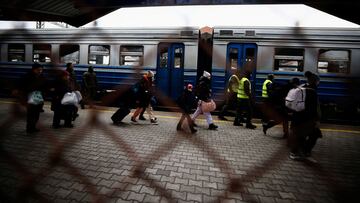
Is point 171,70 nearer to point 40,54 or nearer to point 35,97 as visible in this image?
point 35,97

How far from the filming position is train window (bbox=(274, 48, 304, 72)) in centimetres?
713

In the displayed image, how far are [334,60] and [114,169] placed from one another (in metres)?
7.14

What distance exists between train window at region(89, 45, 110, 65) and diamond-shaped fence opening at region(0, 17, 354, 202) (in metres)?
4.60

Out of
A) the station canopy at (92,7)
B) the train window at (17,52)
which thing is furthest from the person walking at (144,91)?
the train window at (17,52)

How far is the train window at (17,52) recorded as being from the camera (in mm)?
9877

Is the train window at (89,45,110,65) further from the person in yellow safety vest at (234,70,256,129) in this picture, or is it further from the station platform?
the person in yellow safety vest at (234,70,256,129)

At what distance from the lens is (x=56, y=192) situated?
245 centimetres

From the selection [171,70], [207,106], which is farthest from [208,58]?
[171,70]

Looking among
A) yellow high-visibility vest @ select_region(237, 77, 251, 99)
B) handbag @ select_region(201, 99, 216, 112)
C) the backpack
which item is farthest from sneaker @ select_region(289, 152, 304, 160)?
yellow high-visibility vest @ select_region(237, 77, 251, 99)

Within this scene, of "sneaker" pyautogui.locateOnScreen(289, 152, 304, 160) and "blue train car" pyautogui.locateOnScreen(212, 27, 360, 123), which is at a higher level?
"blue train car" pyautogui.locateOnScreen(212, 27, 360, 123)

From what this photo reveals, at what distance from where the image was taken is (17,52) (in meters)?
9.98

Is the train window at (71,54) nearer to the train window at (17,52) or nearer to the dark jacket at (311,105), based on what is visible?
the train window at (17,52)

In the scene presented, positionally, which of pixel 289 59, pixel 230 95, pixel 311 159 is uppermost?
pixel 289 59

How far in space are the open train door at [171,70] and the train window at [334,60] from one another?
4.30m
